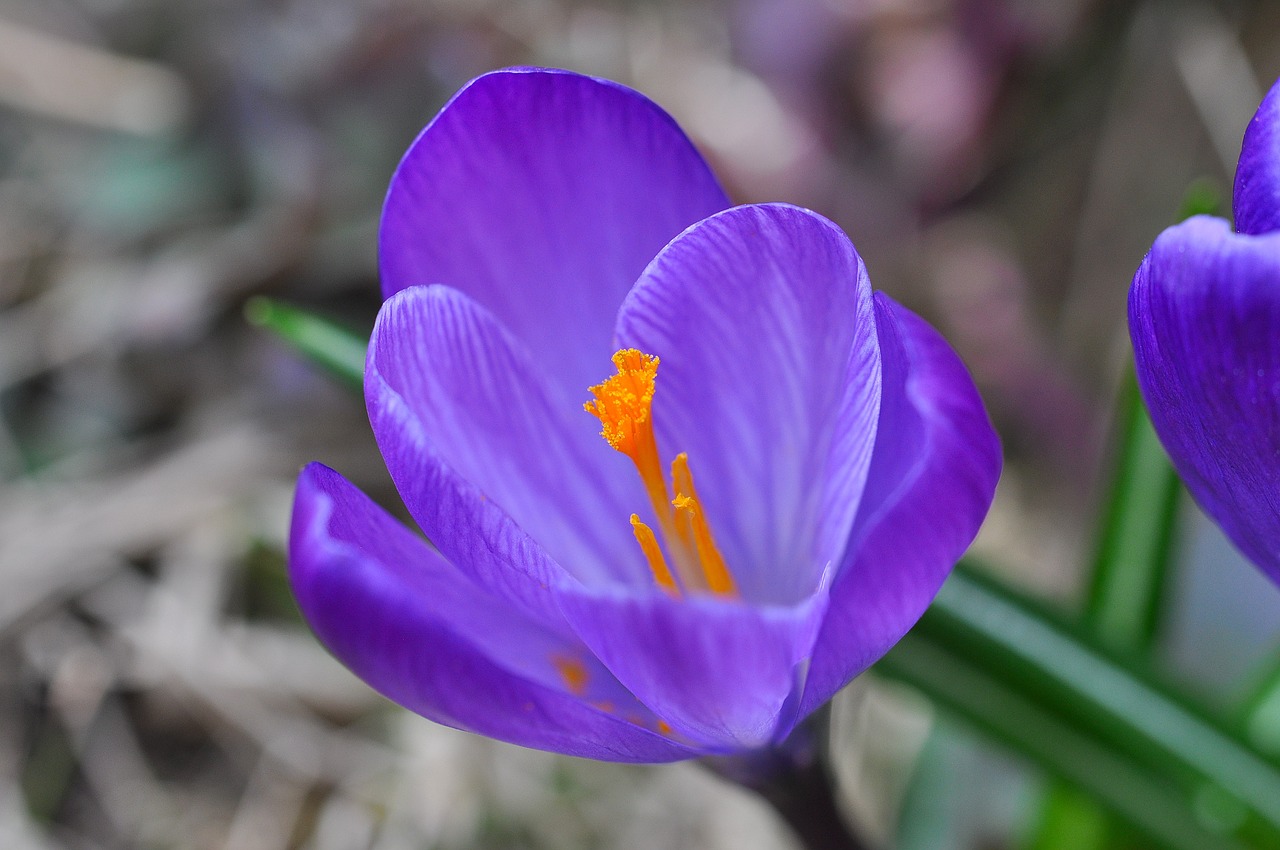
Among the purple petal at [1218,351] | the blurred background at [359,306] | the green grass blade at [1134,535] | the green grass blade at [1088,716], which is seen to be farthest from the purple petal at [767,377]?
the blurred background at [359,306]

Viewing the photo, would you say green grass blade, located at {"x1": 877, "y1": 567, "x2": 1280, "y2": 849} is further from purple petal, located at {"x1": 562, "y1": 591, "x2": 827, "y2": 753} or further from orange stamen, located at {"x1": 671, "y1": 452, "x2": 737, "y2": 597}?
purple petal, located at {"x1": 562, "y1": 591, "x2": 827, "y2": 753}

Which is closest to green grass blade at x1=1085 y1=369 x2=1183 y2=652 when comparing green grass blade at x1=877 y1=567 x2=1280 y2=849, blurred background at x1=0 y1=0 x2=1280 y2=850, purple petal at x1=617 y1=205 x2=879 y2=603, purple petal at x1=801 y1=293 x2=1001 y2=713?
green grass blade at x1=877 y1=567 x2=1280 y2=849

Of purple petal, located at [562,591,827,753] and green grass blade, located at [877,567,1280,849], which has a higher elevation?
purple petal, located at [562,591,827,753]

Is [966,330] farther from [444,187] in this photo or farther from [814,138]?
[444,187]

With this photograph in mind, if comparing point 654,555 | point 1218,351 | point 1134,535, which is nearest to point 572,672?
point 654,555

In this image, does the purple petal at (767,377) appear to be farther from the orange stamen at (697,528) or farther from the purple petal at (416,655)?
the purple petal at (416,655)
